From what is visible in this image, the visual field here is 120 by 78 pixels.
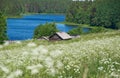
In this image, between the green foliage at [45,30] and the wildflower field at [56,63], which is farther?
the green foliage at [45,30]

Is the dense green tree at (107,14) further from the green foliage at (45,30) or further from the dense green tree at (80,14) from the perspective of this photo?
the green foliage at (45,30)

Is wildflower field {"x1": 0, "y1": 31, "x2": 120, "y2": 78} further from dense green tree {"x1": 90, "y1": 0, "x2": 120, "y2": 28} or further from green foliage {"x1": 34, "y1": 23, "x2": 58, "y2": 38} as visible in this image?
dense green tree {"x1": 90, "y1": 0, "x2": 120, "y2": 28}

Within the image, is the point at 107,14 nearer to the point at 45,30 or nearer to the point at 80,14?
the point at 80,14

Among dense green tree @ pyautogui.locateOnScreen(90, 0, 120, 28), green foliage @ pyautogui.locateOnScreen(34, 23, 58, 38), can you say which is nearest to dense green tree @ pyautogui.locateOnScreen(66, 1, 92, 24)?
dense green tree @ pyautogui.locateOnScreen(90, 0, 120, 28)

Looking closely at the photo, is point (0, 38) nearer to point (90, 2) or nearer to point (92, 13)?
point (92, 13)

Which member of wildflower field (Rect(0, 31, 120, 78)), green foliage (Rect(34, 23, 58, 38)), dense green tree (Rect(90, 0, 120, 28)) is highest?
wildflower field (Rect(0, 31, 120, 78))

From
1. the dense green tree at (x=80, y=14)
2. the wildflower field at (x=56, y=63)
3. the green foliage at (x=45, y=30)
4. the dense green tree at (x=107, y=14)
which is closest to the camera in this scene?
the wildflower field at (x=56, y=63)

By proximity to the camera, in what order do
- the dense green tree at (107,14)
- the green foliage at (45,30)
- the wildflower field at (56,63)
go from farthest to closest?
the dense green tree at (107,14) < the green foliage at (45,30) < the wildflower field at (56,63)

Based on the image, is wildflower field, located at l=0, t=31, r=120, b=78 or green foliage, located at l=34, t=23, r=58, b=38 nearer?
wildflower field, located at l=0, t=31, r=120, b=78

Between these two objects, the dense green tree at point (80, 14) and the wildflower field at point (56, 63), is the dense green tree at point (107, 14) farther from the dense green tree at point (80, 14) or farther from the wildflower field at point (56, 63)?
the wildflower field at point (56, 63)

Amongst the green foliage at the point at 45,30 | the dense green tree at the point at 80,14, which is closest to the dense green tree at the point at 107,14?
the dense green tree at the point at 80,14

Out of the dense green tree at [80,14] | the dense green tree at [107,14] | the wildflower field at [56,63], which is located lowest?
the dense green tree at [80,14]

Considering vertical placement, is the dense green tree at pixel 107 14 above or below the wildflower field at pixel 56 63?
below

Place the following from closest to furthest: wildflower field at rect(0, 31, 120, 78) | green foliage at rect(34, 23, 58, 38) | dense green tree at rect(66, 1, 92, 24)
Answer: wildflower field at rect(0, 31, 120, 78)
green foliage at rect(34, 23, 58, 38)
dense green tree at rect(66, 1, 92, 24)
